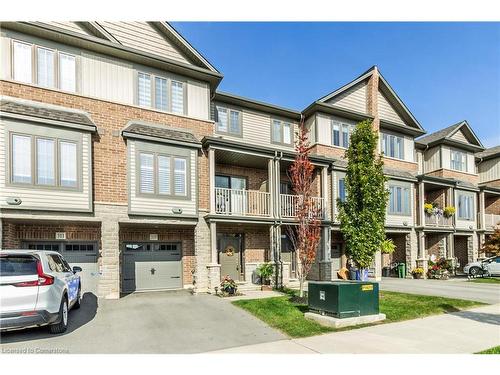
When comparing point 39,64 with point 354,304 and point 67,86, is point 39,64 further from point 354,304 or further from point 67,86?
point 354,304

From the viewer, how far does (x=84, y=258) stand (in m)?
12.6

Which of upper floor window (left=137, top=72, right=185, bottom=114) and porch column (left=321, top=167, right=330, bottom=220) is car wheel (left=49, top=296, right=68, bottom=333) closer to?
upper floor window (left=137, top=72, right=185, bottom=114)

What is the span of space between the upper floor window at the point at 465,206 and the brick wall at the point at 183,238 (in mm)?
20123

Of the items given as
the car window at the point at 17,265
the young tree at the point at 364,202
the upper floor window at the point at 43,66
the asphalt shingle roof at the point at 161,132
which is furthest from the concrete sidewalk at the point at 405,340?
the upper floor window at the point at 43,66

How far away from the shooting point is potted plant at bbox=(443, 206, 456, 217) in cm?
2312

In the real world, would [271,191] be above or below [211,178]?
below

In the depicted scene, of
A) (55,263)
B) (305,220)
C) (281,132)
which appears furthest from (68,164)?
(281,132)

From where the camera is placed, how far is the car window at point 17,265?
6633mm

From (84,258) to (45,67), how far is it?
7233mm

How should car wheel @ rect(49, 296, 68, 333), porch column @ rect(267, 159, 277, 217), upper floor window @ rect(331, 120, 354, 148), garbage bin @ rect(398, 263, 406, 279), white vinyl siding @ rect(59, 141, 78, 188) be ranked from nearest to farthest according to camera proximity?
1. car wheel @ rect(49, 296, 68, 333)
2. white vinyl siding @ rect(59, 141, 78, 188)
3. porch column @ rect(267, 159, 277, 217)
4. upper floor window @ rect(331, 120, 354, 148)
5. garbage bin @ rect(398, 263, 406, 279)

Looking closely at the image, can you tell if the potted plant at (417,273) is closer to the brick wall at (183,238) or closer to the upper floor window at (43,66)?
the brick wall at (183,238)

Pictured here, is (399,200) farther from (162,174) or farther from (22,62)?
(22,62)

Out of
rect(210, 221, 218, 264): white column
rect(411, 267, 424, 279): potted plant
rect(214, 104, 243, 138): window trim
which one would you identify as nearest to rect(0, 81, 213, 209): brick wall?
rect(210, 221, 218, 264): white column

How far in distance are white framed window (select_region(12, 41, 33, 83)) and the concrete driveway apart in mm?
8186
